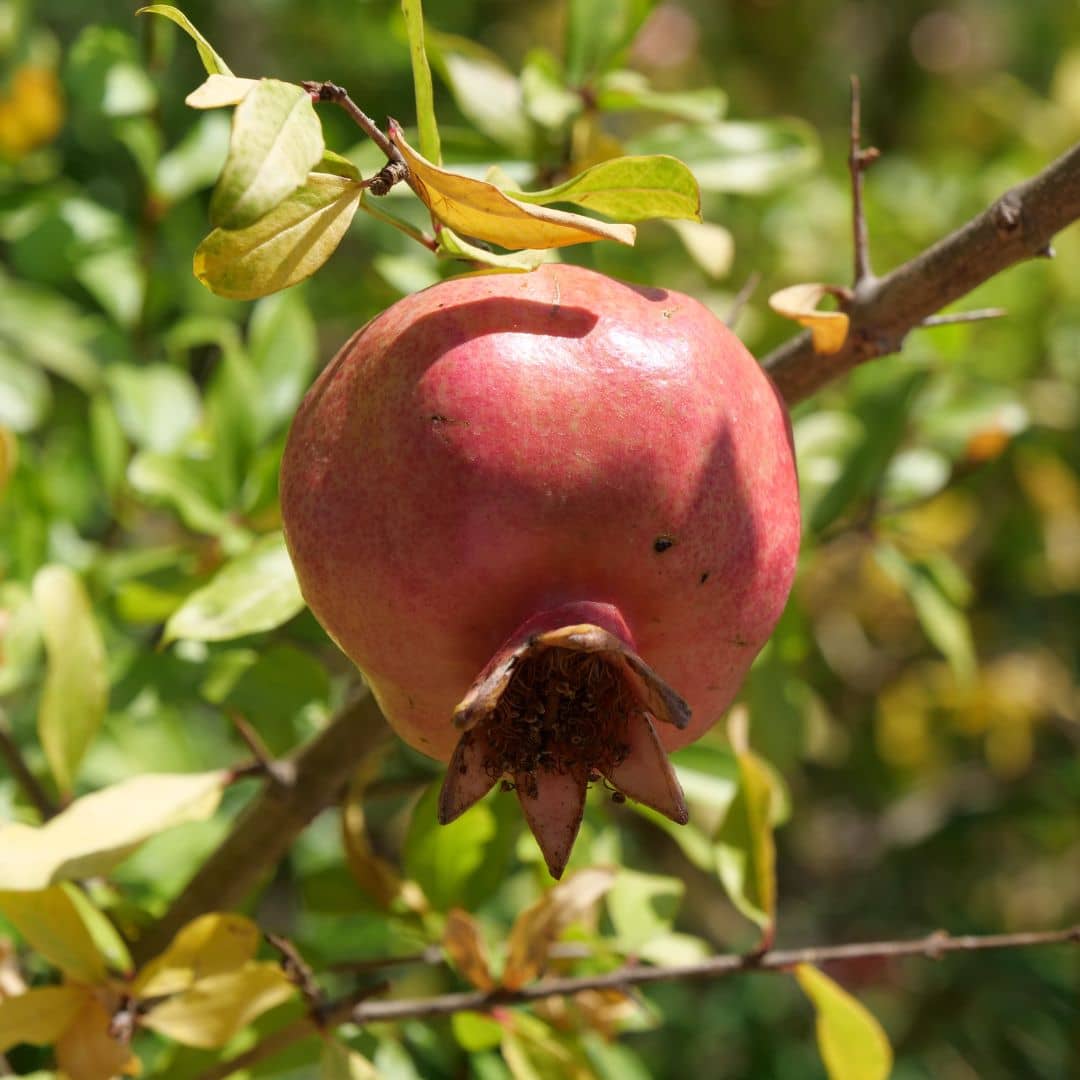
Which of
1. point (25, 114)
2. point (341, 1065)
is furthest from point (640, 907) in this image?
point (25, 114)

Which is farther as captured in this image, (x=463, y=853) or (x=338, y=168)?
(x=463, y=853)

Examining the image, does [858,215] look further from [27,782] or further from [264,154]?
[27,782]

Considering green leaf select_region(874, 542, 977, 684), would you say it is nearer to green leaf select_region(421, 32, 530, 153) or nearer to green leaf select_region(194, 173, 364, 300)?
green leaf select_region(421, 32, 530, 153)

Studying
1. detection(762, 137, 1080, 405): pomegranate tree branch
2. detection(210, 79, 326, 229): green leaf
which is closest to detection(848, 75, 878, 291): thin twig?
detection(762, 137, 1080, 405): pomegranate tree branch

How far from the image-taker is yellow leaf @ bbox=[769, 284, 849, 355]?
0.81 m

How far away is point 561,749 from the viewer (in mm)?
727

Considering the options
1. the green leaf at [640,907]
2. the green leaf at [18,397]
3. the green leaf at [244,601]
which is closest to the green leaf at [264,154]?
the green leaf at [244,601]

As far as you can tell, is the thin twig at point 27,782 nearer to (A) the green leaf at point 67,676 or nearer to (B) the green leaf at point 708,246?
(A) the green leaf at point 67,676

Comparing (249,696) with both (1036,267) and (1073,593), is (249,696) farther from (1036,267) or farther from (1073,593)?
(1073,593)

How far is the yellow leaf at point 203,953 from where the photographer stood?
0.90m

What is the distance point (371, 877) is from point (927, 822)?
4.99 feet

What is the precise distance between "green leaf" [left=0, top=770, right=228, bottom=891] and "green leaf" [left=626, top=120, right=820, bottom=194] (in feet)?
2.26

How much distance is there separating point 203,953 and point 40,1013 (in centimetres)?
11

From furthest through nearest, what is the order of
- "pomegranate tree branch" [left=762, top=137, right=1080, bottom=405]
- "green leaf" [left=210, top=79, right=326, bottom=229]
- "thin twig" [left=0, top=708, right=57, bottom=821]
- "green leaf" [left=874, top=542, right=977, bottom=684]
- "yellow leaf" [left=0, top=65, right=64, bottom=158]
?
"yellow leaf" [left=0, top=65, right=64, bottom=158] < "green leaf" [left=874, top=542, right=977, bottom=684] < "thin twig" [left=0, top=708, right=57, bottom=821] < "pomegranate tree branch" [left=762, top=137, right=1080, bottom=405] < "green leaf" [left=210, top=79, right=326, bottom=229]
